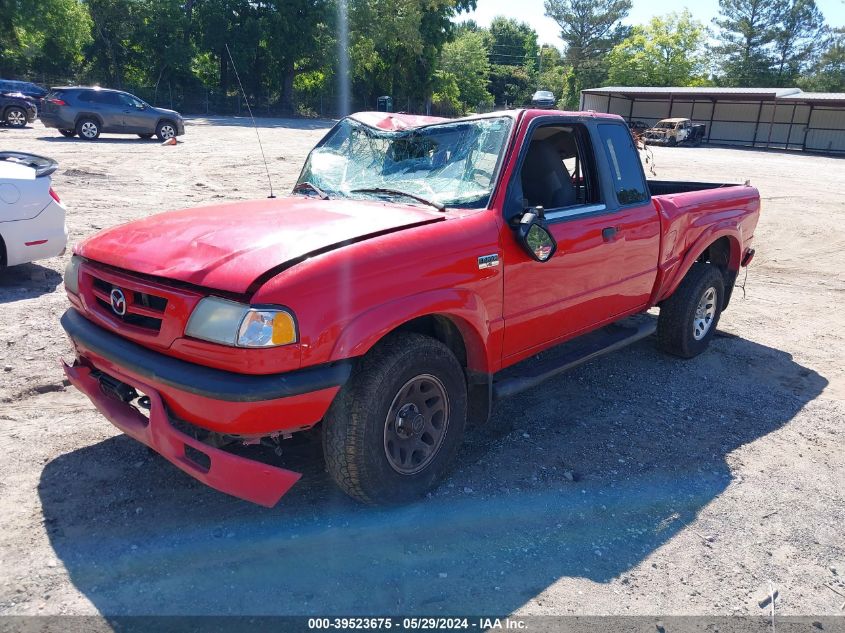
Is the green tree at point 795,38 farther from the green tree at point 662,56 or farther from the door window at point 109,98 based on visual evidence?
the door window at point 109,98

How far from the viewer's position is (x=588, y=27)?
2862 inches

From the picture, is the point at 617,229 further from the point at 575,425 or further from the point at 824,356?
the point at 824,356

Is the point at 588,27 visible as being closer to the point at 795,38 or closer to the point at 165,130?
the point at 795,38

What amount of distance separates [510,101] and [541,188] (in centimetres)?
7009

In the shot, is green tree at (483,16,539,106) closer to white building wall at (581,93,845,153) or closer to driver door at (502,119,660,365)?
white building wall at (581,93,845,153)

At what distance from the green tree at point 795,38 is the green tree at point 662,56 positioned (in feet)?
21.4

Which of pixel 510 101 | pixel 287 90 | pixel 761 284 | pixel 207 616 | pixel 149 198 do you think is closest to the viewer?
pixel 207 616

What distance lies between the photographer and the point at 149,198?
457 inches

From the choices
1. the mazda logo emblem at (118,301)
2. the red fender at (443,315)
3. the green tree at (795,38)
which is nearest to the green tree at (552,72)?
the green tree at (795,38)

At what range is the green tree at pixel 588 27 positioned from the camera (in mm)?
71812

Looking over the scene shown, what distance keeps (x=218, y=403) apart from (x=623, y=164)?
334 centimetres

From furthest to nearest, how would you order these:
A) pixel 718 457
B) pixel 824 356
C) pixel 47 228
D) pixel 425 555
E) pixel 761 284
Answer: pixel 761 284 < pixel 47 228 < pixel 824 356 < pixel 718 457 < pixel 425 555

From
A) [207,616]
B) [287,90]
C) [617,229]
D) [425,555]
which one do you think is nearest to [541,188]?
[617,229]

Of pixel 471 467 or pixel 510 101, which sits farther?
pixel 510 101
